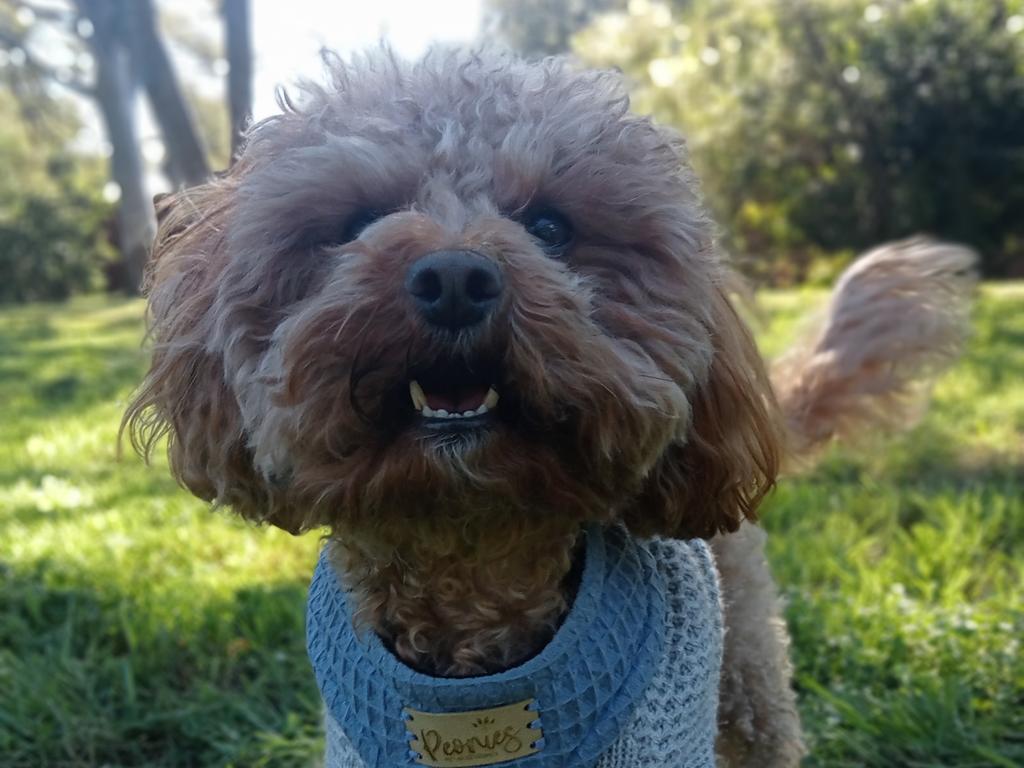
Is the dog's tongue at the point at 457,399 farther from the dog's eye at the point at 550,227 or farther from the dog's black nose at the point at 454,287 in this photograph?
the dog's eye at the point at 550,227

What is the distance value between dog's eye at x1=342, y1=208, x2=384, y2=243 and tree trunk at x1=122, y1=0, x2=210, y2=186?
567 cm

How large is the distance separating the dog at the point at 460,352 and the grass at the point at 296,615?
0.80 meters

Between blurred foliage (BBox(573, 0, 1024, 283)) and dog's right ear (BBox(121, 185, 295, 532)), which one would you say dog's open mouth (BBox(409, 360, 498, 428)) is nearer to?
dog's right ear (BBox(121, 185, 295, 532))

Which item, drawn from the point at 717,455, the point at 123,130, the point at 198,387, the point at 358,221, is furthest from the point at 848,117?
the point at 198,387

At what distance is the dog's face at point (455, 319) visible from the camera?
4.45ft

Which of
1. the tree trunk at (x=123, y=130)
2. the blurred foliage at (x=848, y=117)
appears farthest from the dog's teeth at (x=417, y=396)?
the blurred foliage at (x=848, y=117)

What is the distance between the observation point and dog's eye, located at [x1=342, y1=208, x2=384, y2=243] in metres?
1.65

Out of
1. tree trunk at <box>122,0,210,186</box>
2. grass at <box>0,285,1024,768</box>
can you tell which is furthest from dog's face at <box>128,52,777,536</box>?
tree trunk at <box>122,0,210,186</box>

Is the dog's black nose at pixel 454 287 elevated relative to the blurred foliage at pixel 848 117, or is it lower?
elevated

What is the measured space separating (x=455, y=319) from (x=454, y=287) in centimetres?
4

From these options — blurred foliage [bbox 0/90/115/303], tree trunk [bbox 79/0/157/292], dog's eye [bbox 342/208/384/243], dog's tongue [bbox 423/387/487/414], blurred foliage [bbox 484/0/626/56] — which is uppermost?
dog's eye [bbox 342/208/384/243]

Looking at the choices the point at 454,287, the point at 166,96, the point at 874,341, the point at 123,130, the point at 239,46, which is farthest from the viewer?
the point at 123,130

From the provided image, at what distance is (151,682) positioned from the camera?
9.07ft

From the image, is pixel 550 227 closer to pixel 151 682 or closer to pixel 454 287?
pixel 454 287
